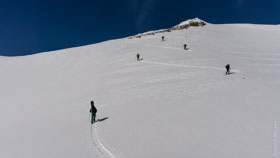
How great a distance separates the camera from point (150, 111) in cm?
1108

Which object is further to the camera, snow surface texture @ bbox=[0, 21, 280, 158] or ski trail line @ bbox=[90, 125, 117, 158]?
snow surface texture @ bbox=[0, 21, 280, 158]

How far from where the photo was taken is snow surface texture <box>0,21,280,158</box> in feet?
22.6

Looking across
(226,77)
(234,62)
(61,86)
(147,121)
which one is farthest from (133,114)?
(234,62)

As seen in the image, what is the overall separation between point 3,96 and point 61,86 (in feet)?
21.1

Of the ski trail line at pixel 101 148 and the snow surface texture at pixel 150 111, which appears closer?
the ski trail line at pixel 101 148

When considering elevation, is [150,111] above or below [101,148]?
above

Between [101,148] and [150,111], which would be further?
[150,111]

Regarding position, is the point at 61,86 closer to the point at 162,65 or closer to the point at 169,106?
the point at 162,65

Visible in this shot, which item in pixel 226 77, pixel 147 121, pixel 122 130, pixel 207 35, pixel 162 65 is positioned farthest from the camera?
pixel 207 35

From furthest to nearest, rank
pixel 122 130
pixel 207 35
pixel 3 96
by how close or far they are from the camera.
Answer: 1. pixel 207 35
2. pixel 3 96
3. pixel 122 130

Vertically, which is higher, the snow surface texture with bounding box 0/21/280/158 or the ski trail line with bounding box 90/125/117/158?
the snow surface texture with bounding box 0/21/280/158

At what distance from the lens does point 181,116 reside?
9.61 metres

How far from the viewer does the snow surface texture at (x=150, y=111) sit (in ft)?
22.6

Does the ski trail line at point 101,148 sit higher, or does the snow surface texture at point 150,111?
the snow surface texture at point 150,111
